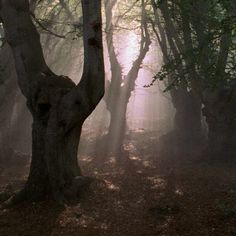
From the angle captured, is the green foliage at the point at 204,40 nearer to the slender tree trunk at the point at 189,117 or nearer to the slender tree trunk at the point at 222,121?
the slender tree trunk at the point at 222,121

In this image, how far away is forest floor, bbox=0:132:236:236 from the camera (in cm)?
836

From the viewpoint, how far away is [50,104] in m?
10.4

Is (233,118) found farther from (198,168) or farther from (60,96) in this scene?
(60,96)

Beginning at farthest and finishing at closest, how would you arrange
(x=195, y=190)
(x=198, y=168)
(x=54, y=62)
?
1. (x=54, y=62)
2. (x=198, y=168)
3. (x=195, y=190)

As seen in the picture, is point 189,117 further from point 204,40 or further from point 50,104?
point 50,104

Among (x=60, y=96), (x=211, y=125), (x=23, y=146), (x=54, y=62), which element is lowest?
(x=23, y=146)

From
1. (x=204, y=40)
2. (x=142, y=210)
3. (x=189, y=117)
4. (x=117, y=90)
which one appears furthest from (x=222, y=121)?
(x=117, y=90)

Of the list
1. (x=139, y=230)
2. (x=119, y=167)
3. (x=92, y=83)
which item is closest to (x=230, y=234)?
(x=139, y=230)

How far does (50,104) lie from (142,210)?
3747 mm

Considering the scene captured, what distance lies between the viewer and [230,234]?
24.7 feet

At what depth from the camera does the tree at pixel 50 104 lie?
33.4ft

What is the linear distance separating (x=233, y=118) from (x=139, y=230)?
34.0 feet

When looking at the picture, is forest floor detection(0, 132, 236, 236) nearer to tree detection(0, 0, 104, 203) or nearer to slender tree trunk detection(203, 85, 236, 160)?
tree detection(0, 0, 104, 203)

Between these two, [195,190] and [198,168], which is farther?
[198,168]
